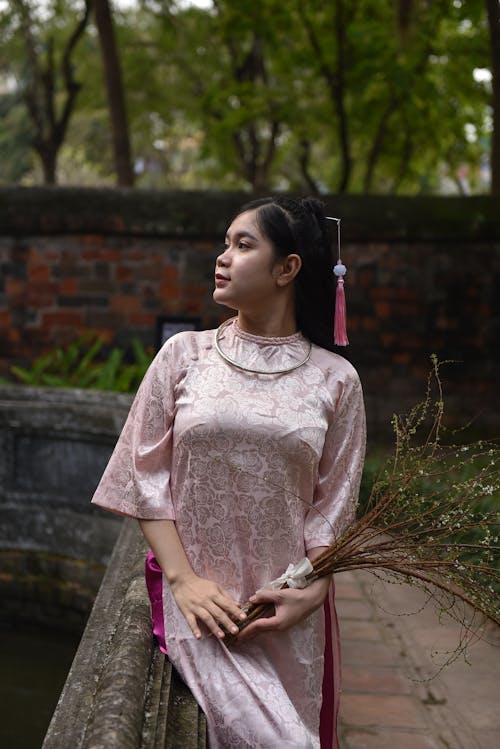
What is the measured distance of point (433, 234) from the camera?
24.3 ft

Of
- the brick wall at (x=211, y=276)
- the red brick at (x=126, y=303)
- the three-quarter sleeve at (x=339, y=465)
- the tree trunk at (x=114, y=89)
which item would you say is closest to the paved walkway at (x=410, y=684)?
the three-quarter sleeve at (x=339, y=465)

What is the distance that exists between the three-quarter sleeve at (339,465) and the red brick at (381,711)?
1.07 m

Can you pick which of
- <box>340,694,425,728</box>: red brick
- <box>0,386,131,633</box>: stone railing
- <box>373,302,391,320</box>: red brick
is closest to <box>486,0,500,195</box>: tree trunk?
<box>373,302,391,320</box>: red brick

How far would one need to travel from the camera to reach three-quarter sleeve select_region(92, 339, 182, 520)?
2.02 metres

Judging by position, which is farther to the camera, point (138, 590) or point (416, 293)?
point (416, 293)

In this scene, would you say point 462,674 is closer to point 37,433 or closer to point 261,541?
point 261,541

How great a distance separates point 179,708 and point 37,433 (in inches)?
107

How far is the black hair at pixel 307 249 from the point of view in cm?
208

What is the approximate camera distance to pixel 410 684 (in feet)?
10.2

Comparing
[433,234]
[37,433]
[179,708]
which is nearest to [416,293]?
[433,234]

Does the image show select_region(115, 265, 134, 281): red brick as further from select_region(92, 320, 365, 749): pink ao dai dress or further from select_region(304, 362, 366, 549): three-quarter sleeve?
select_region(304, 362, 366, 549): three-quarter sleeve

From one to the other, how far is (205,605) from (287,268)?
803 mm

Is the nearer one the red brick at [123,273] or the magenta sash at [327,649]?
the magenta sash at [327,649]

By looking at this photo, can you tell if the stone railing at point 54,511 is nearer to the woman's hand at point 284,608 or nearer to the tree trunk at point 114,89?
the woman's hand at point 284,608
